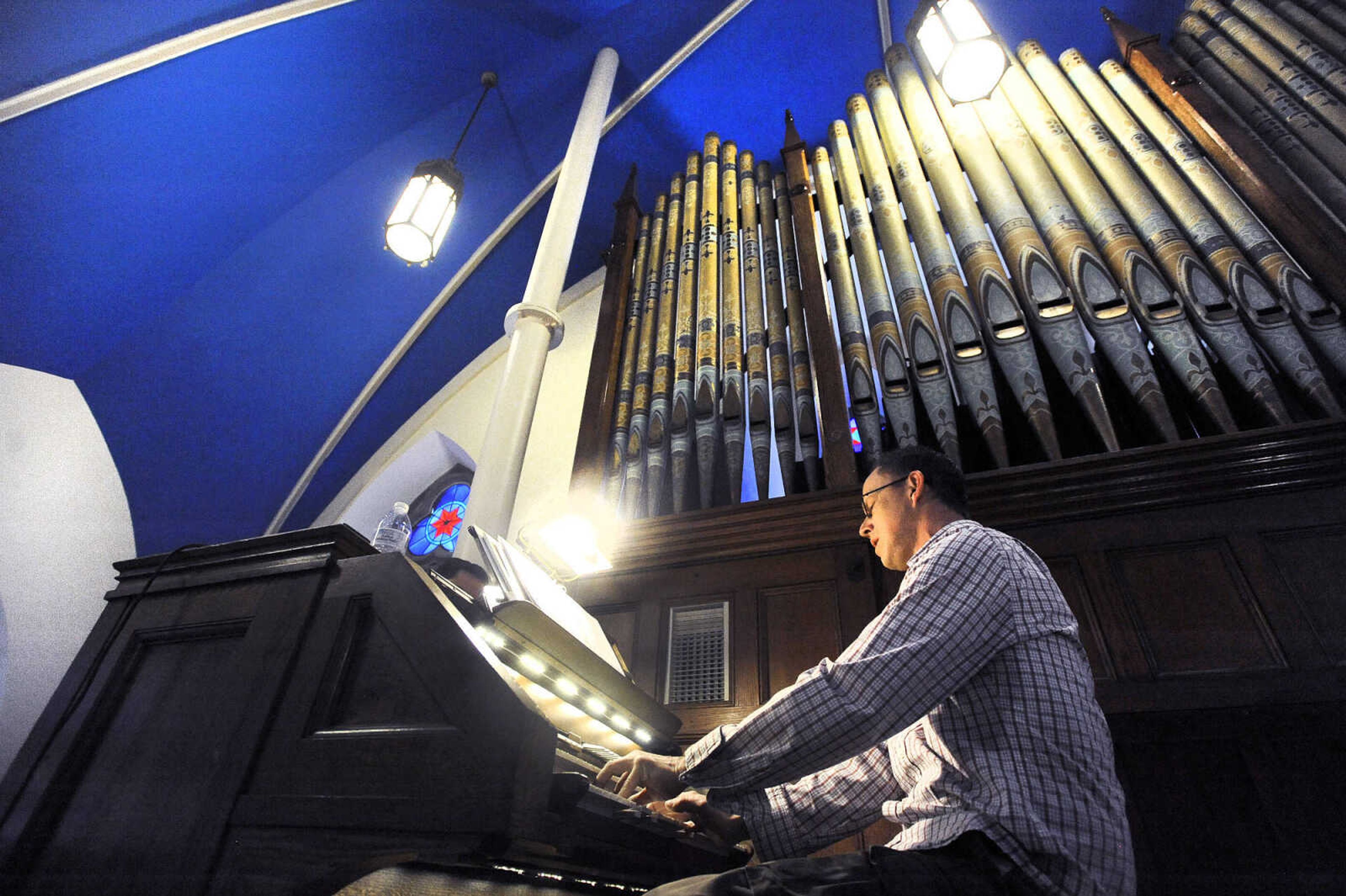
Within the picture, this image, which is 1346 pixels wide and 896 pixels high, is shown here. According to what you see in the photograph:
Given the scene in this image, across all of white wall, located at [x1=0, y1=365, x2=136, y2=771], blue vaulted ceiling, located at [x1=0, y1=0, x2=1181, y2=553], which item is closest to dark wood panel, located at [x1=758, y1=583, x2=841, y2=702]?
blue vaulted ceiling, located at [x1=0, y1=0, x2=1181, y2=553]

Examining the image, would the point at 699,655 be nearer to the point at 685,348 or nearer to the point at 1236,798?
the point at 1236,798

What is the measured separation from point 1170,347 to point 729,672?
7.37 feet

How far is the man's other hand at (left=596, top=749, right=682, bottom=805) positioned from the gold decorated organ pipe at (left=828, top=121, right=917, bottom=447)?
197 centimetres

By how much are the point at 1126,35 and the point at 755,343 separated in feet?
11.6

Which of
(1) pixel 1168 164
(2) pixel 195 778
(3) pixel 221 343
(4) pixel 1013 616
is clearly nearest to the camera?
(2) pixel 195 778

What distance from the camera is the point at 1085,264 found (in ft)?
10.4

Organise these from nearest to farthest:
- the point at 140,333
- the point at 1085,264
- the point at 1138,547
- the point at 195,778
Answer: the point at 195,778, the point at 1138,547, the point at 1085,264, the point at 140,333

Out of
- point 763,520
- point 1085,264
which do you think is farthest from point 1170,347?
point 763,520

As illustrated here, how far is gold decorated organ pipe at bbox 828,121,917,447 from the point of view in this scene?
3.08 m

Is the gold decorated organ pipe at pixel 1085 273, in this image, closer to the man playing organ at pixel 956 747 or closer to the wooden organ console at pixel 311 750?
the man playing organ at pixel 956 747

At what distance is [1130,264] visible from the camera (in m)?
3.09

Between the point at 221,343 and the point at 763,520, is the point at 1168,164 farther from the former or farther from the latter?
the point at 221,343

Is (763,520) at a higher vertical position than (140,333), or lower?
lower

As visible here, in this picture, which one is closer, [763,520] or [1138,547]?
[1138,547]
